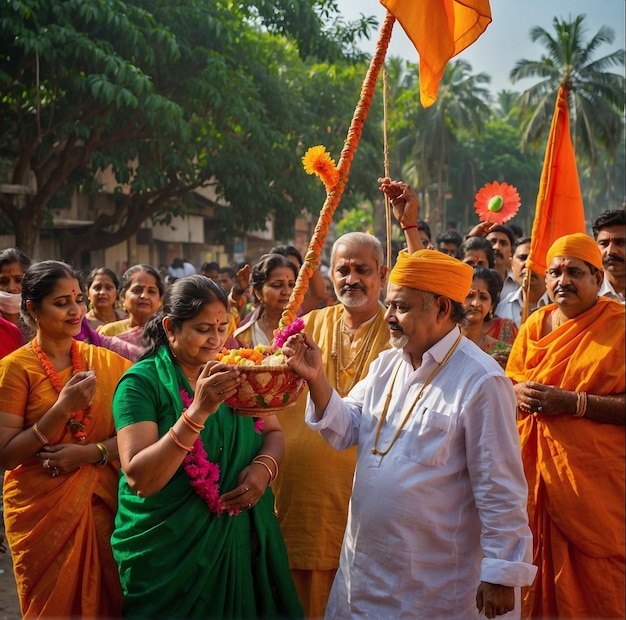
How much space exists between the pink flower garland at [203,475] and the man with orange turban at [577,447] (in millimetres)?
1651

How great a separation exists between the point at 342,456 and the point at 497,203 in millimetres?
3301

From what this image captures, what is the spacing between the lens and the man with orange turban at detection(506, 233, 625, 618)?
11.7 feet

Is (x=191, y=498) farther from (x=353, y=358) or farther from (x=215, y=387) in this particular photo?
(x=353, y=358)

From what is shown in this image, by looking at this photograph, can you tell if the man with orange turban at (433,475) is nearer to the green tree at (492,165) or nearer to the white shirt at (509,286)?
the white shirt at (509,286)

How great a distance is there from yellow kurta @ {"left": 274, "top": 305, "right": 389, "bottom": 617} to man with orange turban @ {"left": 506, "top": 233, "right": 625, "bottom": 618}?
2.79 ft

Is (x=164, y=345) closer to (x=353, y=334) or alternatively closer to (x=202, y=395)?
(x=202, y=395)

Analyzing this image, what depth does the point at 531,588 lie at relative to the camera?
148 inches

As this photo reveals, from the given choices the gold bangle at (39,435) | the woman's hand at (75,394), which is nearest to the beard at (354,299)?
the woman's hand at (75,394)

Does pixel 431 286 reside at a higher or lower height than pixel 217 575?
higher

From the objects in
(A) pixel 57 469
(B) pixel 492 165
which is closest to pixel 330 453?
(A) pixel 57 469

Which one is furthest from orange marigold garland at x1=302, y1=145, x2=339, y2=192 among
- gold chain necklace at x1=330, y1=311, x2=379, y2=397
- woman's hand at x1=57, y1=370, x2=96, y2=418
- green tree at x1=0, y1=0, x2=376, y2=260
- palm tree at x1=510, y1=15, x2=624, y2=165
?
palm tree at x1=510, y1=15, x2=624, y2=165

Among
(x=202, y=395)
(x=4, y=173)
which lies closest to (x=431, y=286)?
(x=202, y=395)

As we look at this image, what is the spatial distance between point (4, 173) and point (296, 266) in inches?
371

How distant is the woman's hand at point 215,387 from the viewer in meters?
2.53
